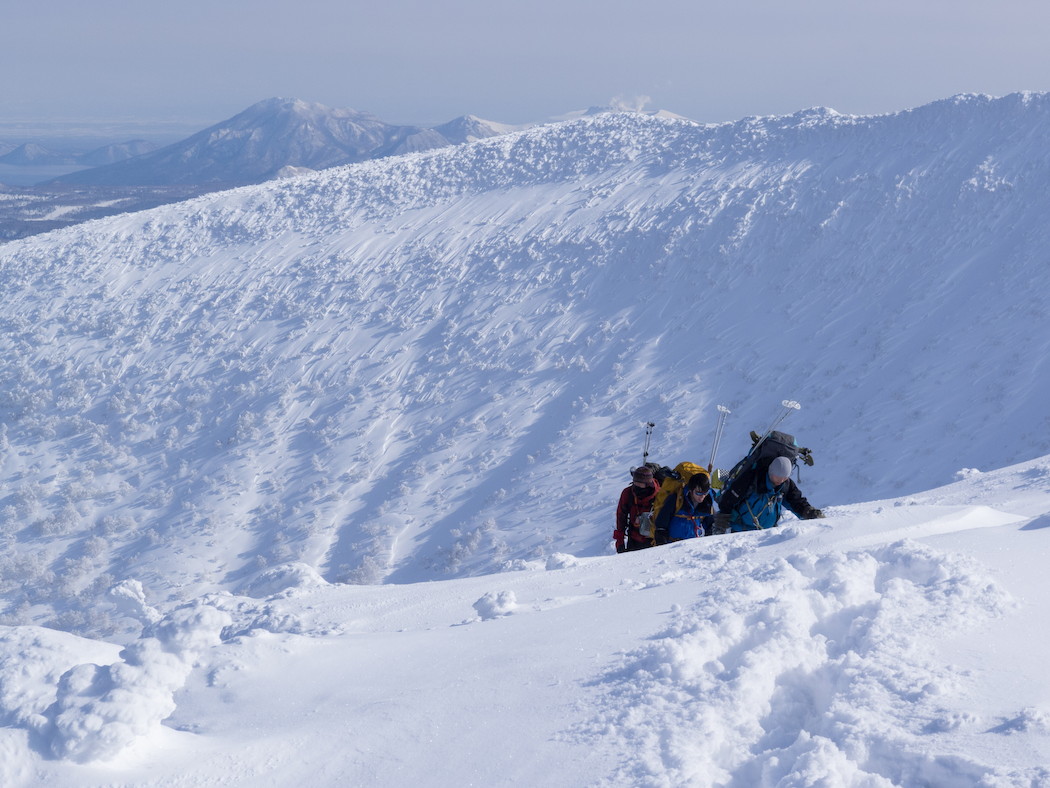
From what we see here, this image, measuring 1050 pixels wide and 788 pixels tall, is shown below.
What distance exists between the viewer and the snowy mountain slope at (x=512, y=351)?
17.9 m

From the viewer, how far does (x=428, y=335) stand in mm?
24672

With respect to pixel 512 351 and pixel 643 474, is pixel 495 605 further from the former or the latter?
pixel 512 351

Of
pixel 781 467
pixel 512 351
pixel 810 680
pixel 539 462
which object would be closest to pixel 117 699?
pixel 810 680

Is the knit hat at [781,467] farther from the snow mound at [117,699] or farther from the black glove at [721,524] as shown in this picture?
the snow mound at [117,699]

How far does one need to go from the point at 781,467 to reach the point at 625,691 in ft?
12.6

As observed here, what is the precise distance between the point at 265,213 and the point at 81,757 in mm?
30879

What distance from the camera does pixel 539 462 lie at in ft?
64.4

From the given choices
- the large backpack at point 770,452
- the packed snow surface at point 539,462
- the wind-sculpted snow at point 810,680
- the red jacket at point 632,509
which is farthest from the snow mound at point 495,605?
the large backpack at point 770,452

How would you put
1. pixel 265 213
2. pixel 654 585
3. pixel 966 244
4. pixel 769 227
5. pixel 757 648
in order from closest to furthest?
pixel 757 648, pixel 654 585, pixel 966 244, pixel 769 227, pixel 265 213

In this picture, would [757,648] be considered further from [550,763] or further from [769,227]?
[769,227]

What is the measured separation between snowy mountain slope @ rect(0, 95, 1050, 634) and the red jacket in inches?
283

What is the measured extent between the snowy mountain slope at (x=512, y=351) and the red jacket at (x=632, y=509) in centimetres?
720

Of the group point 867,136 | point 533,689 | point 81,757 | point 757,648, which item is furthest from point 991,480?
point 867,136

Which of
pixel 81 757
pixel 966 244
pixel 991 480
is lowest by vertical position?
pixel 991 480
